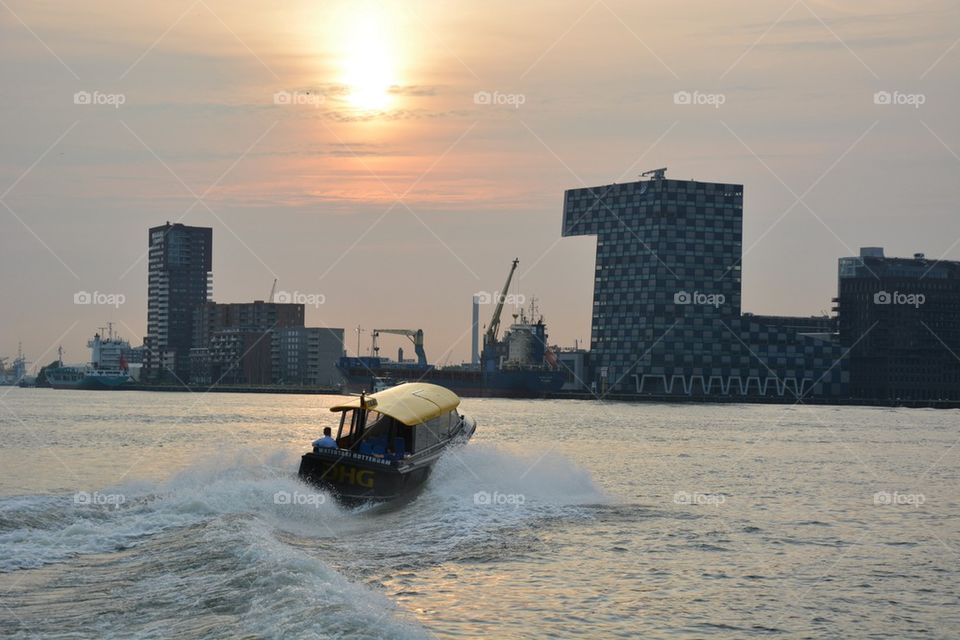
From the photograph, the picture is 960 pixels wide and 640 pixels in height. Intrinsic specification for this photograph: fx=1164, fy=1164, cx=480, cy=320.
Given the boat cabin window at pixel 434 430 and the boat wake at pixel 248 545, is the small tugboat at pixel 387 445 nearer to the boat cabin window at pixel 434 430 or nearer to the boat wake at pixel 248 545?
the boat cabin window at pixel 434 430

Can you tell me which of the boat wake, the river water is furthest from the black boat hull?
the river water

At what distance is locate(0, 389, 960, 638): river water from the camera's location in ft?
61.3

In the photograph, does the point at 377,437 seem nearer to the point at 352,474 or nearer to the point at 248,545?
the point at 352,474

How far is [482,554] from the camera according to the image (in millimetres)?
24922

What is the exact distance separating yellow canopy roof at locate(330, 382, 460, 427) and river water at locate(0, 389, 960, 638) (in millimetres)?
1794

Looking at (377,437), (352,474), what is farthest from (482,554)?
(377,437)

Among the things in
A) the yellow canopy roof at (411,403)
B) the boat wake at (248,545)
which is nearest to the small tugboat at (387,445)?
the yellow canopy roof at (411,403)

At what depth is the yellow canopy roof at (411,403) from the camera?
34469 mm

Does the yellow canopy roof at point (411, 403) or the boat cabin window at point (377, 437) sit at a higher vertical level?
the yellow canopy roof at point (411, 403)

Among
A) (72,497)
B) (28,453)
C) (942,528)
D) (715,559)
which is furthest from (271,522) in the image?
(28,453)

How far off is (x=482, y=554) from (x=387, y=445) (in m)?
9.73

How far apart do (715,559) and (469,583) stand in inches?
244

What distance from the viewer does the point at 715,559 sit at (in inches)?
984

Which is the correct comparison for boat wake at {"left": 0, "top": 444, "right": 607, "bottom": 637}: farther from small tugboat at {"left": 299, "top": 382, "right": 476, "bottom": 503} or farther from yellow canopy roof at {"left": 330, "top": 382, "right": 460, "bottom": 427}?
yellow canopy roof at {"left": 330, "top": 382, "right": 460, "bottom": 427}
